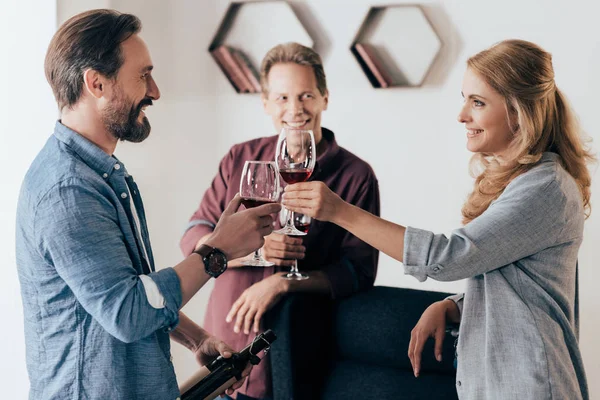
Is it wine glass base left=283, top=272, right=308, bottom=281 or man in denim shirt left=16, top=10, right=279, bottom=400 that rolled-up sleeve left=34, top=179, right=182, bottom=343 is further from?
wine glass base left=283, top=272, right=308, bottom=281

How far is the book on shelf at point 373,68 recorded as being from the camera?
12.8 feet

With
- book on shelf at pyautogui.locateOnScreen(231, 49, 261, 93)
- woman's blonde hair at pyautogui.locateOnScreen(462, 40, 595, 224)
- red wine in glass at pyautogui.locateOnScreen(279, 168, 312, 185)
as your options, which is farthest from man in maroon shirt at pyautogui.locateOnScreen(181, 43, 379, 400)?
book on shelf at pyautogui.locateOnScreen(231, 49, 261, 93)

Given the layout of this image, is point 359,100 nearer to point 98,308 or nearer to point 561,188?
point 561,188

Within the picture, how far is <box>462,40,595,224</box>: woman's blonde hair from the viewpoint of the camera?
67.8 inches

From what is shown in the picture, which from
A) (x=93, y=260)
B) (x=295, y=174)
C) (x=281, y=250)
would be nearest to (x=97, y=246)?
(x=93, y=260)

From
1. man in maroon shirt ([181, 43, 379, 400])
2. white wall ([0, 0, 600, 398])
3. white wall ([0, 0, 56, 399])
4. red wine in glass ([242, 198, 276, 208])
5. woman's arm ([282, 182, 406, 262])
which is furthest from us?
white wall ([0, 0, 600, 398])

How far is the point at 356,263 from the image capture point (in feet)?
7.91

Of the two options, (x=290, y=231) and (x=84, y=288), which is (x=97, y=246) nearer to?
(x=84, y=288)

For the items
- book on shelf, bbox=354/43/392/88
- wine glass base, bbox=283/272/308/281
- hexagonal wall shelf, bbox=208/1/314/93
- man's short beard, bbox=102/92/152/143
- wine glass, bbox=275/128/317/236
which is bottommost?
wine glass base, bbox=283/272/308/281

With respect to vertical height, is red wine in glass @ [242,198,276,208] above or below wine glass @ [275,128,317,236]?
below

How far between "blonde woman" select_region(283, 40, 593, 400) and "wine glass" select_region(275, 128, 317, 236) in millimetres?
96

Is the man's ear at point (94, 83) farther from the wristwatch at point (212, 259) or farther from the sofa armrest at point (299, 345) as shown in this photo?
the sofa armrest at point (299, 345)

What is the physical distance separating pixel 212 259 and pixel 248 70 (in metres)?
2.78

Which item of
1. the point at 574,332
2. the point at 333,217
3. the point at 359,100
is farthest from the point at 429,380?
the point at 359,100
